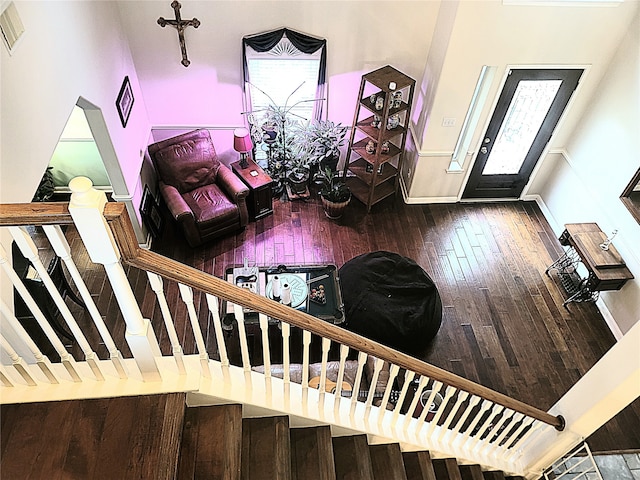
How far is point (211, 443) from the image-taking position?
2.31 meters

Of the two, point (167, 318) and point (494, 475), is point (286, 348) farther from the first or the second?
point (494, 475)

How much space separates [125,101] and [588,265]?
185 inches

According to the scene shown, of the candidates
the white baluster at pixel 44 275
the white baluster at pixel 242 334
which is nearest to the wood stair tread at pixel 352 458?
the white baluster at pixel 242 334

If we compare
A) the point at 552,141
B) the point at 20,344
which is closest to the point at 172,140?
the point at 20,344

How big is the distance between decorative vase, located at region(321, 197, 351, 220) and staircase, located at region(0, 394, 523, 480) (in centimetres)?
345

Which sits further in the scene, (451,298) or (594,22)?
(451,298)

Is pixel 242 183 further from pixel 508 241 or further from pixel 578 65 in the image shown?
pixel 578 65

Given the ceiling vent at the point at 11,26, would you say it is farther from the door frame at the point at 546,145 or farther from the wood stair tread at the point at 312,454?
the door frame at the point at 546,145

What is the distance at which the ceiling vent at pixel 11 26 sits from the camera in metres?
2.86

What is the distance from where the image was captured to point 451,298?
5375 mm

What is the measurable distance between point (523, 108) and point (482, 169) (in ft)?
2.74

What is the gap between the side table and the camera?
18.6 ft

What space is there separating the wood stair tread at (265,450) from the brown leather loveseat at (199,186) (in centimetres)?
311

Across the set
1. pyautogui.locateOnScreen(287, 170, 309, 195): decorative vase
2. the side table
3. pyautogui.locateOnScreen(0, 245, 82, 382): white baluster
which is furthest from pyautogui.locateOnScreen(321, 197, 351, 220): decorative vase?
pyautogui.locateOnScreen(0, 245, 82, 382): white baluster
